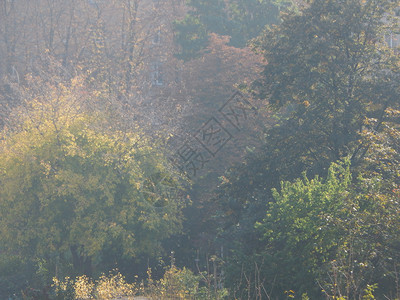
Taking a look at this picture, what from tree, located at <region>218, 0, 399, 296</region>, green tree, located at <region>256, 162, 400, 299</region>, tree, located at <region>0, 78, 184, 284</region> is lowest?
tree, located at <region>0, 78, 184, 284</region>

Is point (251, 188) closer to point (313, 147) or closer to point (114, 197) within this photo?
point (313, 147)

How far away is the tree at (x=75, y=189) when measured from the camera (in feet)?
62.3

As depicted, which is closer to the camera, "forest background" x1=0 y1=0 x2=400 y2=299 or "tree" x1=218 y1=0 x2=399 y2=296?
"forest background" x1=0 y1=0 x2=400 y2=299

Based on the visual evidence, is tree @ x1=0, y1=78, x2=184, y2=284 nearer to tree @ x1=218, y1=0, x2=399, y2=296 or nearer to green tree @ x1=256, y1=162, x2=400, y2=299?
tree @ x1=218, y1=0, x2=399, y2=296

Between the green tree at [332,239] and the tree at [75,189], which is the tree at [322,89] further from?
the tree at [75,189]

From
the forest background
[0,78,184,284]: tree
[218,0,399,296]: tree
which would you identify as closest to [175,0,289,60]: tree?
the forest background

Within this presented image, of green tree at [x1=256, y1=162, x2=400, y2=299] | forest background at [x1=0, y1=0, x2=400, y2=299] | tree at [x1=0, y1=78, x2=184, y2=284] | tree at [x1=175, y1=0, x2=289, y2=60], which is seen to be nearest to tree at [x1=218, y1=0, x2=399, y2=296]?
forest background at [x1=0, y1=0, x2=400, y2=299]

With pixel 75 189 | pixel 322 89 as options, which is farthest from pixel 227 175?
pixel 75 189

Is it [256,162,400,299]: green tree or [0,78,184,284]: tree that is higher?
[256,162,400,299]: green tree

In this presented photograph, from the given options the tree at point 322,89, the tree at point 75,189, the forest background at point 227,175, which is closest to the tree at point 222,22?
the forest background at point 227,175

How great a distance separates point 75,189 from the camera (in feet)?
61.8

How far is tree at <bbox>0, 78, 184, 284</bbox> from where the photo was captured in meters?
19.0

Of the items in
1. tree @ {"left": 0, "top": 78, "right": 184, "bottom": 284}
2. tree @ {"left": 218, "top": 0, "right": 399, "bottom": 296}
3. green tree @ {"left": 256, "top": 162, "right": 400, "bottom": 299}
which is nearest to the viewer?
green tree @ {"left": 256, "top": 162, "right": 400, "bottom": 299}

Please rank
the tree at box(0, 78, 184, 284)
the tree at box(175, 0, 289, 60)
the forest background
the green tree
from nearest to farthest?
the green tree < the forest background < the tree at box(0, 78, 184, 284) < the tree at box(175, 0, 289, 60)
